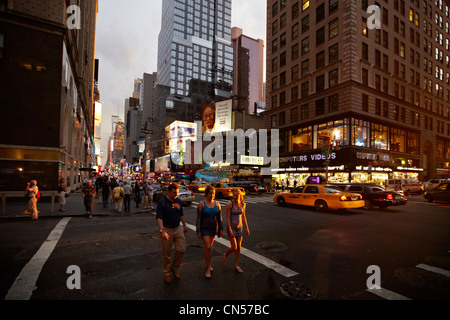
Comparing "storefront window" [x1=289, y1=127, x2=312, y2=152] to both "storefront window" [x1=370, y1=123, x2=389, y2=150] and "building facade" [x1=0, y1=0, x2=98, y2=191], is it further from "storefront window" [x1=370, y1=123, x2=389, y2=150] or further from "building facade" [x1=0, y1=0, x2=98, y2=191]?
"building facade" [x1=0, y1=0, x2=98, y2=191]

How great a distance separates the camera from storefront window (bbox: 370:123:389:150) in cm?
3098

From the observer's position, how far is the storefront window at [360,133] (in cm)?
2894

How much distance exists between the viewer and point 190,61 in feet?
414

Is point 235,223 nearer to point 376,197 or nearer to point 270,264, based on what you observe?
point 270,264

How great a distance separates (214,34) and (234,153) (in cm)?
10868

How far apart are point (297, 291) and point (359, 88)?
31.3 m

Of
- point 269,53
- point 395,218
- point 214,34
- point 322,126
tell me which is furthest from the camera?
point 214,34

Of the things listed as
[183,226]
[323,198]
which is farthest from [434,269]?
[323,198]

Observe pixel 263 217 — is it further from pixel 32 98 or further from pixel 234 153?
pixel 234 153

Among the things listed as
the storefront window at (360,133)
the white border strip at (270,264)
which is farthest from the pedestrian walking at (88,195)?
the storefront window at (360,133)

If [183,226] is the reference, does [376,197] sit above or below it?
below

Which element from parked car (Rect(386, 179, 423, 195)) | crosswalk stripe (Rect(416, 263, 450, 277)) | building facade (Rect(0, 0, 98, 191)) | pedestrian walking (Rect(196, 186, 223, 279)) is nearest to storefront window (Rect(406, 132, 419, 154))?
parked car (Rect(386, 179, 423, 195))
